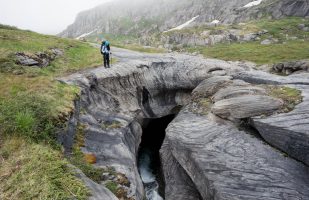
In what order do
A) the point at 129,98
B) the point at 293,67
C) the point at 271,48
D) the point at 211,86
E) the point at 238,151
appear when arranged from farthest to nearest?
the point at 271,48
the point at 293,67
the point at 129,98
the point at 211,86
the point at 238,151

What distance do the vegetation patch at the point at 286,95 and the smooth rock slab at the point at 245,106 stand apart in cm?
57

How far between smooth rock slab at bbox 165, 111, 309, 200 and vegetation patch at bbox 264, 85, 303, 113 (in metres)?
3.39

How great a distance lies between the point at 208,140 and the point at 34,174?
12338 mm

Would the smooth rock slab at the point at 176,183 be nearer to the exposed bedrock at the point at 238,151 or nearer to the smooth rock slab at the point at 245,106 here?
the exposed bedrock at the point at 238,151

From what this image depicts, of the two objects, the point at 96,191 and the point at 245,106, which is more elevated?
the point at 245,106

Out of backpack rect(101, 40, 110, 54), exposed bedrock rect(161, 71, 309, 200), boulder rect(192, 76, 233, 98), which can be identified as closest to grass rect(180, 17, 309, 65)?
boulder rect(192, 76, 233, 98)

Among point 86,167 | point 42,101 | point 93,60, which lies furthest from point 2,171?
point 93,60

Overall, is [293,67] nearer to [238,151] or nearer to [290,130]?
[290,130]

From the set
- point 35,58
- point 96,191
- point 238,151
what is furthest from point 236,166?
point 35,58

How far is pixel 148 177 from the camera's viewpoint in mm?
29500

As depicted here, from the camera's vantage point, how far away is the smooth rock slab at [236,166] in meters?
16.1

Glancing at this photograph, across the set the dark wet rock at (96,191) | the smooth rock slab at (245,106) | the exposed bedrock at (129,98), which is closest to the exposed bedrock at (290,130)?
the smooth rock slab at (245,106)

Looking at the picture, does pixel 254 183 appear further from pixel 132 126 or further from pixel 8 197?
pixel 132 126

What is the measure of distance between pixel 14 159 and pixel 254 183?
13.2 meters
